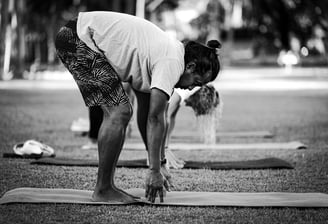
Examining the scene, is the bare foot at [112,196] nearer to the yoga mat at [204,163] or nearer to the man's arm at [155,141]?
the man's arm at [155,141]

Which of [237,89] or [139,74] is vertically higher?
[139,74]

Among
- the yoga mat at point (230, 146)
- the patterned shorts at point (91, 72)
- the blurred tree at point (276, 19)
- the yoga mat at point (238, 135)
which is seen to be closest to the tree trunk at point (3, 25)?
the blurred tree at point (276, 19)

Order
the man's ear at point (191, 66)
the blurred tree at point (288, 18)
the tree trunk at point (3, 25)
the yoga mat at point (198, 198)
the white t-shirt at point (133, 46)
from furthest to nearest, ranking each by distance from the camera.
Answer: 1. the blurred tree at point (288, 18)
2. the tree trunk at point (3, 25)
3. the yoga mat at point (198, 198)
4. the man's ear at point (191, 66)
5. the white t-shirt at point (133, 46)

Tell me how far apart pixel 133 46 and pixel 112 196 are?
3.79ft

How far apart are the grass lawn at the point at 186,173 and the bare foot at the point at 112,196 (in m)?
0.12

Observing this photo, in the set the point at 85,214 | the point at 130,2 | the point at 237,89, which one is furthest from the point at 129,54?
the point at 130,2

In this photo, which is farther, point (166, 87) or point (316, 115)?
point (316, 115)

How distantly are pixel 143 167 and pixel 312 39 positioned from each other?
3507 centimetres

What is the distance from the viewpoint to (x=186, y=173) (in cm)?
702

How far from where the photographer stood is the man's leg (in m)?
5.20

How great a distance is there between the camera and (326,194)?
5.74m

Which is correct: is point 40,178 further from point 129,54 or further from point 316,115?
point 316,115

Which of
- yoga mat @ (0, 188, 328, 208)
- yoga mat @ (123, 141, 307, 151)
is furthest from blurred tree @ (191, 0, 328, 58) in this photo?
yoga mat @ (0, 188, 328, 208)

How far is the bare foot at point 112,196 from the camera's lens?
5.30 m
